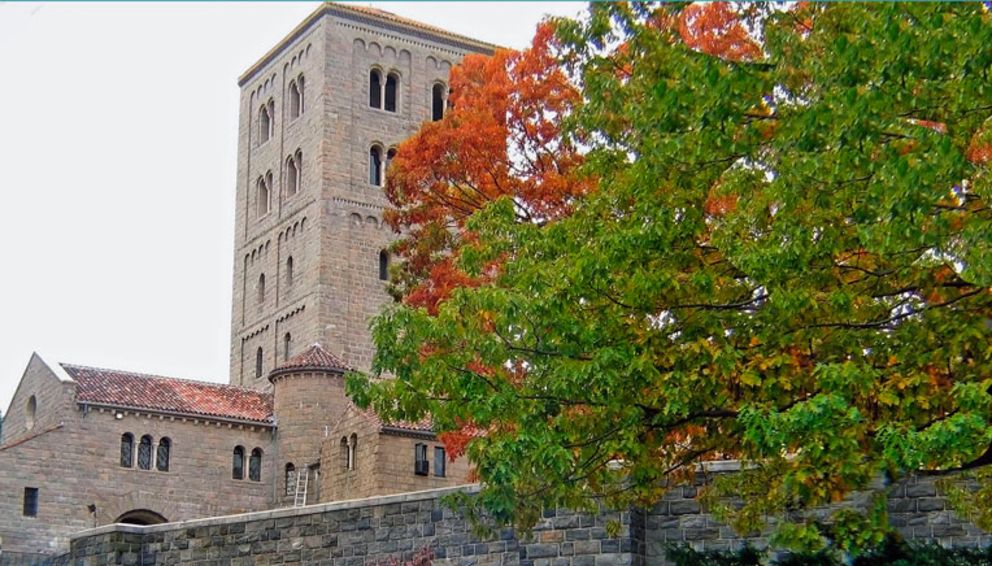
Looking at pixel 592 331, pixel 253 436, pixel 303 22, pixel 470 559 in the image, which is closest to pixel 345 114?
pixel 303 22

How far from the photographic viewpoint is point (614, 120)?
942 inches

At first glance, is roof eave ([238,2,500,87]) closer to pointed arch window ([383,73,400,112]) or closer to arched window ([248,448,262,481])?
pointed arch window ([383,73,400,112])

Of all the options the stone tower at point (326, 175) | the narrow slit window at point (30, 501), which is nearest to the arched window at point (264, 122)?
the stone tower at point (326, 175)

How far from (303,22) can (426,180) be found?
33.8 m

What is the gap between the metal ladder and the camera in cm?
6219

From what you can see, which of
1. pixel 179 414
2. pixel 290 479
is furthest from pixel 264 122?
pixel 290 479

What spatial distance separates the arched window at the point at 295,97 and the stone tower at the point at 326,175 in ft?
0.26

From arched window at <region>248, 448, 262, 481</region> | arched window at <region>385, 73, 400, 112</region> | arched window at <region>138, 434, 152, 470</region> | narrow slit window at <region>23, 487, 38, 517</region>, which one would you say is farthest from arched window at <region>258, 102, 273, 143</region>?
narrow slit window at <region>23, 487, 38, 517</region>

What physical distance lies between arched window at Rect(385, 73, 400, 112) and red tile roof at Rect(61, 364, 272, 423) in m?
16.2

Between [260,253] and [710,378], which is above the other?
[260,253]

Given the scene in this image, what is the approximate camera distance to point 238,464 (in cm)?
6284

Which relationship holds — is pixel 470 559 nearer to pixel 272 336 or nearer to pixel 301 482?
pixel 301 482

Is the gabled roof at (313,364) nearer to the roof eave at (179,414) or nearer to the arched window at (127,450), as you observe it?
the roof eave at (179,414)

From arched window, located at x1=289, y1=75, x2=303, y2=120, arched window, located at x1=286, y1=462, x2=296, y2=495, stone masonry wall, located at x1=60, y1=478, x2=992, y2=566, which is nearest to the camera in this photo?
stone masonry wall, located at x1=60, y1=478, x2=992, y2=566
